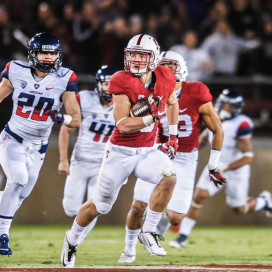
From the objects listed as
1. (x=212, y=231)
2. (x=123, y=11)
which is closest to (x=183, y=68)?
(x=212, y=231)

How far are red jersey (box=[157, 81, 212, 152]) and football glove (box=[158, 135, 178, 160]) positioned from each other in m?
0.52

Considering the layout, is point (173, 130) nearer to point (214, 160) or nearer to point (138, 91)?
point (214, 160)

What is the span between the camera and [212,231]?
10.8 metres

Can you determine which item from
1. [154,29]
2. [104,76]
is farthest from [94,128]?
[154,29]

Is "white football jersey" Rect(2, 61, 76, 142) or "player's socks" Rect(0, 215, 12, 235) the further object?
"white football jersey" Rect(2, 61, 76, 142)

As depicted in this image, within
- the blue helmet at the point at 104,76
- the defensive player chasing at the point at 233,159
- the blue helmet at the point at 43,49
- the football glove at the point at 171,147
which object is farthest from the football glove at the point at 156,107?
the defensive player chasing at the point at 233,159

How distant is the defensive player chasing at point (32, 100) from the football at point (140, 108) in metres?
0.83

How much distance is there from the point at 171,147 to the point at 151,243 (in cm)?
101

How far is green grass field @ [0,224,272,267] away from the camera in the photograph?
6.94m

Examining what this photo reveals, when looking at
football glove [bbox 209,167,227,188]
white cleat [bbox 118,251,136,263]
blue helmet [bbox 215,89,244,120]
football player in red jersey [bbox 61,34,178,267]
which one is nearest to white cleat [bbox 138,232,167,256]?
football player in red jersey [bbox 61,34,178,267]

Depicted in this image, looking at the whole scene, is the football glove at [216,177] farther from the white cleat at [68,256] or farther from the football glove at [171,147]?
the white cleat at [68,256]

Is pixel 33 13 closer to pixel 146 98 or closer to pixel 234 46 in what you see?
pixel 234 46

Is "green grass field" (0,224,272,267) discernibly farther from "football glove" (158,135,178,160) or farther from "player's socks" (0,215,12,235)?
"football glove" (158,135,178,160)

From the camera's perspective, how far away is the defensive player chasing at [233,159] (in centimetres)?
932
